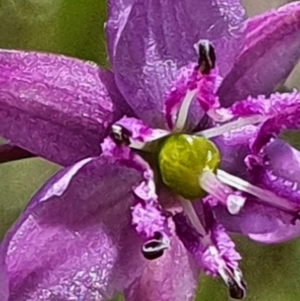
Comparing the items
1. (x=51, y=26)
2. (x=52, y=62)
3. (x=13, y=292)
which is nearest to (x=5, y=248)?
(x=13, y=292)

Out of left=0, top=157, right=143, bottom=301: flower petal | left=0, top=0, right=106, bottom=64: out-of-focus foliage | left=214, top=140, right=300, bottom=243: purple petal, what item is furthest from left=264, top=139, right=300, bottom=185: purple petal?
left=0, top=0, right=106, bottom=64: out-of-focus foliage

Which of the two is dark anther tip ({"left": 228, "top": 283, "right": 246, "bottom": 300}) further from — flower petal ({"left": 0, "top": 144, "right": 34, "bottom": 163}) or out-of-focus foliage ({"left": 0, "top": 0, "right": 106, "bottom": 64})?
out-of-focus foliage ({"left": 0, "top": 0, "right": 106, "bottom": 64})

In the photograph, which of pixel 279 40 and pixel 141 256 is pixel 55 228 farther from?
pixel 279 40

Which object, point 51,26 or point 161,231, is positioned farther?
point 51,26

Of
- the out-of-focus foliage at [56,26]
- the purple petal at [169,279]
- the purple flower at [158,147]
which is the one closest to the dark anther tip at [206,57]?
the purple flower at [158,147]

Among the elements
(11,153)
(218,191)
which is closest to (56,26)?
(11,153)

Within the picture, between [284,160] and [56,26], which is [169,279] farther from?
[56,26]

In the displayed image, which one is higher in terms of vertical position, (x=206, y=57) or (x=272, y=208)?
(x=206, y=57)
